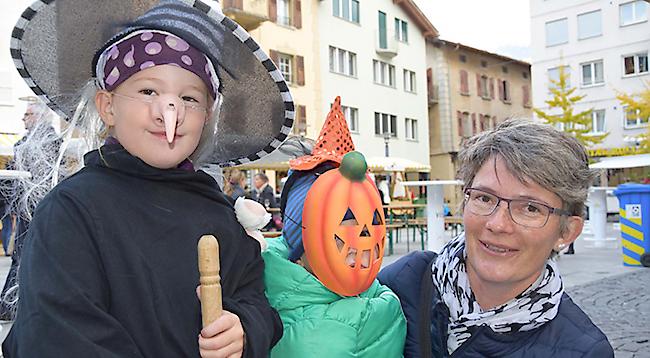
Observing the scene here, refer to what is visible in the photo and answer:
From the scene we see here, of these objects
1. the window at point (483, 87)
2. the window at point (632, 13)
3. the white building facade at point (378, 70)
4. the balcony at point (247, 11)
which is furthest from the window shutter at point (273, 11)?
the window at point (632, 13)

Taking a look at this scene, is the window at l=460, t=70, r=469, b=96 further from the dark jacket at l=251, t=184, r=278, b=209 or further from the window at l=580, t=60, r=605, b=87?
the dark jacket at l=251, t=184, r=278, b=209

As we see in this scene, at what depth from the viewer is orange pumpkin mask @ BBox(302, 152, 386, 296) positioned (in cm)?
197

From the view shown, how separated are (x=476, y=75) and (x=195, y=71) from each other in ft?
119

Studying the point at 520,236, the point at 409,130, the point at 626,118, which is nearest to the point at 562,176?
the point at 520,236

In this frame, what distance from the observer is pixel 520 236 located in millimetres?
1915

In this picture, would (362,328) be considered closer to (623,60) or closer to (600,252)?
(600,252)

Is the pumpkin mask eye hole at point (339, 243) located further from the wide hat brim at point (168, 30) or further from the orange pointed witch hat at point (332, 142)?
the wide hat brim at point (168, 30)

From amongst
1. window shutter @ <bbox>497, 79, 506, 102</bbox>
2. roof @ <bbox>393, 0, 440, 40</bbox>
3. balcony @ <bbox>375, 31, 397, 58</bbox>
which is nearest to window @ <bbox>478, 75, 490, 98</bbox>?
window shutter @ <bbox>497, 79, 506, 102</bbox>

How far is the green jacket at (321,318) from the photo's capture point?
1900mm

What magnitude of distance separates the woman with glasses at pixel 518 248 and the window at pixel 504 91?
126 ft

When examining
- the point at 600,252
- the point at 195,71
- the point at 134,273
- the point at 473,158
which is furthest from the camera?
the point at 600,252

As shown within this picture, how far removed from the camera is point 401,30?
102 ft

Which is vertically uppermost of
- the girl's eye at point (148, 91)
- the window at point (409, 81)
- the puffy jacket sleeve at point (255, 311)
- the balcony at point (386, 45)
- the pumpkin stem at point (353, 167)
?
the balcony at point (386, 45)

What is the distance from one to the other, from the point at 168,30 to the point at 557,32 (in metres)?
36.3
